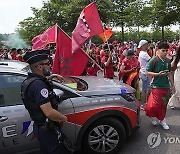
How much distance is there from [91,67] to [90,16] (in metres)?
1.96

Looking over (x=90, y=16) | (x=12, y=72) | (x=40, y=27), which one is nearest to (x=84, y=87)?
(x=12, y=72)

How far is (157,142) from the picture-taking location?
4496mm

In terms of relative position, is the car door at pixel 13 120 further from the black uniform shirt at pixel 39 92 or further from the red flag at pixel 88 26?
the red flag at pixel 88 26

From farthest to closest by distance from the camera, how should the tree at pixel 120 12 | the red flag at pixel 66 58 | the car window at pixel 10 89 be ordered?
the tree at pixel 120 12 → the red flag at pixel 66 58 → the car window at pixel 10 89

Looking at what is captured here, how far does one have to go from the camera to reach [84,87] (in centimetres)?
408

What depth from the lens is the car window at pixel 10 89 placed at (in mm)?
3404

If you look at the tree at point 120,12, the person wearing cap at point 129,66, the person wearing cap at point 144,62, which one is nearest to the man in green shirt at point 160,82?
the person wearing cap at point 129,66

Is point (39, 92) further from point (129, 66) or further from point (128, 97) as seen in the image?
point (129, 66)

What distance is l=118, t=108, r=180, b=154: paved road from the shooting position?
165 inches

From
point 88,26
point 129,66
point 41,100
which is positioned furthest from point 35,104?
point 129,66

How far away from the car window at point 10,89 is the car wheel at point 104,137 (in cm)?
114

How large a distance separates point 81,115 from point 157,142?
1594mm

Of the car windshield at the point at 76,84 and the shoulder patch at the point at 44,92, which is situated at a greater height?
the shoulder patch at the point at 44,92

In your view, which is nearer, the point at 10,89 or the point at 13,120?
the point at 13,120
